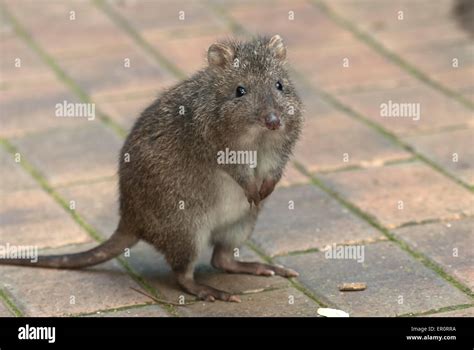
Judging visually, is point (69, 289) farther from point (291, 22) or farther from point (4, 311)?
point (291, 22)

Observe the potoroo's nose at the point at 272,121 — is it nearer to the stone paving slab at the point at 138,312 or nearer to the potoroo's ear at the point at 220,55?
the potoroo's ear at the point at 220,55

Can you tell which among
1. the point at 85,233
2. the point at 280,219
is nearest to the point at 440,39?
the point at 280,219

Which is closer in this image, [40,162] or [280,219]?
[280,219]

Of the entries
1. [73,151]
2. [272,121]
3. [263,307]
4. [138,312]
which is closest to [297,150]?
[73,151]

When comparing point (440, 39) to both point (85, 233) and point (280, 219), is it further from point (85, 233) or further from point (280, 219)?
point (85, 233)

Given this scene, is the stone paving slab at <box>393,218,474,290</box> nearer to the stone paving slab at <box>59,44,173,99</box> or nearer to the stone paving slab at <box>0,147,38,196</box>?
the stone paving slab at <box>0,147,38,196</box>
